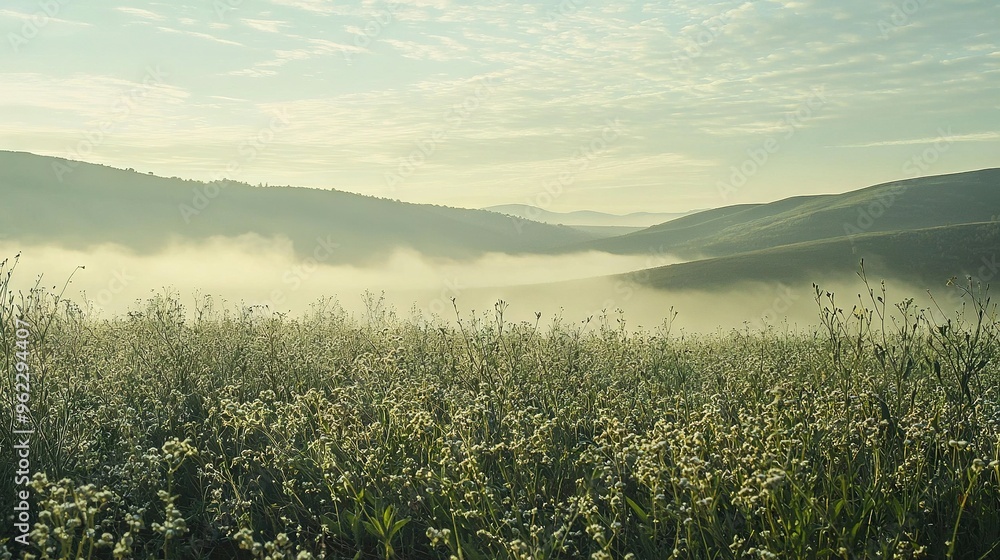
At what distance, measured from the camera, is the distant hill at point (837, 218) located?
177ft

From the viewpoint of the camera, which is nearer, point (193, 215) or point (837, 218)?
point (193, 215)

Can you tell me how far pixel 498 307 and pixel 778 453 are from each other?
3385 mm

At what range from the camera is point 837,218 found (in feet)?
185

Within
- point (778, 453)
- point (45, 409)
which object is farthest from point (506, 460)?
point (45, 409)

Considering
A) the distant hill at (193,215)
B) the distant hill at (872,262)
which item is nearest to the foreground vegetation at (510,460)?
the distant hill at (872,262)

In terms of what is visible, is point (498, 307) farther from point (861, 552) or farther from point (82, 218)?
point (82, 218)

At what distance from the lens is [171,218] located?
4644 centimetres

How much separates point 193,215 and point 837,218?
45.9 metres

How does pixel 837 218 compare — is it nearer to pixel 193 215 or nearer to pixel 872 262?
pixel 872 262

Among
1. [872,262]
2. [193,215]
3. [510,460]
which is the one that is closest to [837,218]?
[872,262]

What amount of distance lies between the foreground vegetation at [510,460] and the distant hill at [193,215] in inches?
1399

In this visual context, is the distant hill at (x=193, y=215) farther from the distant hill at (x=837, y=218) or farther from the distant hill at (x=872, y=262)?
the distant hill at (x=872, y=262)

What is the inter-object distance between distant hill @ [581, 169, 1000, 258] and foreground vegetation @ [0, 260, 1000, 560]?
152 feet

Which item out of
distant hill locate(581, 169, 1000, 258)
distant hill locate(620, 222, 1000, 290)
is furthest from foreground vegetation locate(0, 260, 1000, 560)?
distant hill locate(581, 169, 1000, 258)
